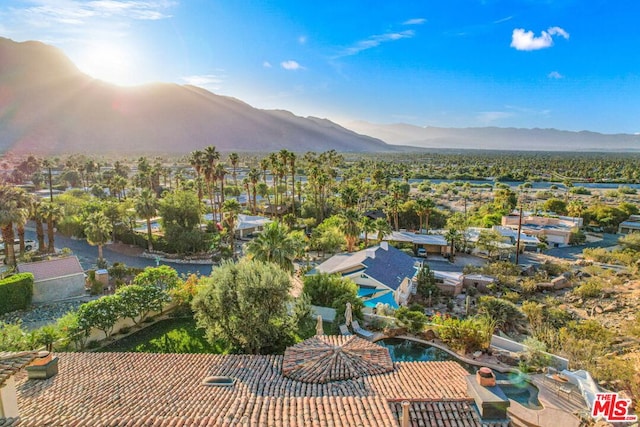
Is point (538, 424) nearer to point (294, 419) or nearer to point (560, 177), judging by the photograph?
point (294, 419)

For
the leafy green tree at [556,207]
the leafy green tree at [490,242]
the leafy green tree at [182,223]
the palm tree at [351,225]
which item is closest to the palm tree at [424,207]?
the leafy green tree at [490,242]

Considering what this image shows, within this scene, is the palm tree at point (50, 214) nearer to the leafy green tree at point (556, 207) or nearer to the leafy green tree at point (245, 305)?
the leafy green tree at point (245, 305)

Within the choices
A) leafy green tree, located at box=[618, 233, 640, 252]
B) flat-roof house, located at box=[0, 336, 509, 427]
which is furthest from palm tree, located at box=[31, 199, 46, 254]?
leafy green tree, located at box=[618, 233, 640, 252]

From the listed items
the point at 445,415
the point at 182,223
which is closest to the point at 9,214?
the point at 182,223

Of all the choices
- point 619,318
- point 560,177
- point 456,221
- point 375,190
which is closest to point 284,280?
point 619,318

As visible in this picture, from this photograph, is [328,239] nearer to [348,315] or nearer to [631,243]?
[348,315]

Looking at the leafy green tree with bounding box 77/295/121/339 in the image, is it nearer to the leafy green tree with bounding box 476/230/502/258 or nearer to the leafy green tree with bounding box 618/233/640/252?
the leafy green tree with bounding box 476/230/502/258
